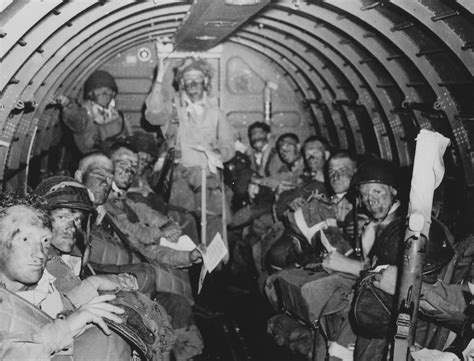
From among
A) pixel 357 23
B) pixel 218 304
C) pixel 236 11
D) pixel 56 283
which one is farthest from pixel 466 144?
pixel 56 283

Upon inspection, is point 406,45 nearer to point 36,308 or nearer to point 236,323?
point 236,323

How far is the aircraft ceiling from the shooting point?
4.93 m

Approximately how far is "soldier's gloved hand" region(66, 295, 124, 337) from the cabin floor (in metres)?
2.46

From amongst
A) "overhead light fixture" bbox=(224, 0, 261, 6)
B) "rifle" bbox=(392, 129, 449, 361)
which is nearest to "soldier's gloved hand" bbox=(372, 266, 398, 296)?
"rifle" bbox=(392, 129, 449, 361)

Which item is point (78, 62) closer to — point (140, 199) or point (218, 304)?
point (140, 199)

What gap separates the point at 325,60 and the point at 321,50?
0.58 metres

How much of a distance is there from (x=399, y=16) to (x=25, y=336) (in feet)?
16.0

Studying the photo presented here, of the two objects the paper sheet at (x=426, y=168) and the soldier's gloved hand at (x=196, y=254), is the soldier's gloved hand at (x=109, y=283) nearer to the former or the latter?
the soldier's gloved hand at (x=196, y=254)

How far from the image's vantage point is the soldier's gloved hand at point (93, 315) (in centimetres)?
271

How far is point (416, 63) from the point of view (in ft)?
18.5

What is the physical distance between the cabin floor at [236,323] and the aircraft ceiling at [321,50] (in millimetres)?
2582

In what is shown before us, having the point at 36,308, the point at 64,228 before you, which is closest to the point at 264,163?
the point at 64,228

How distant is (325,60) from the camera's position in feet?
26.8

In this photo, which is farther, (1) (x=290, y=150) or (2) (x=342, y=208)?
(1) (x=290, y=150)
